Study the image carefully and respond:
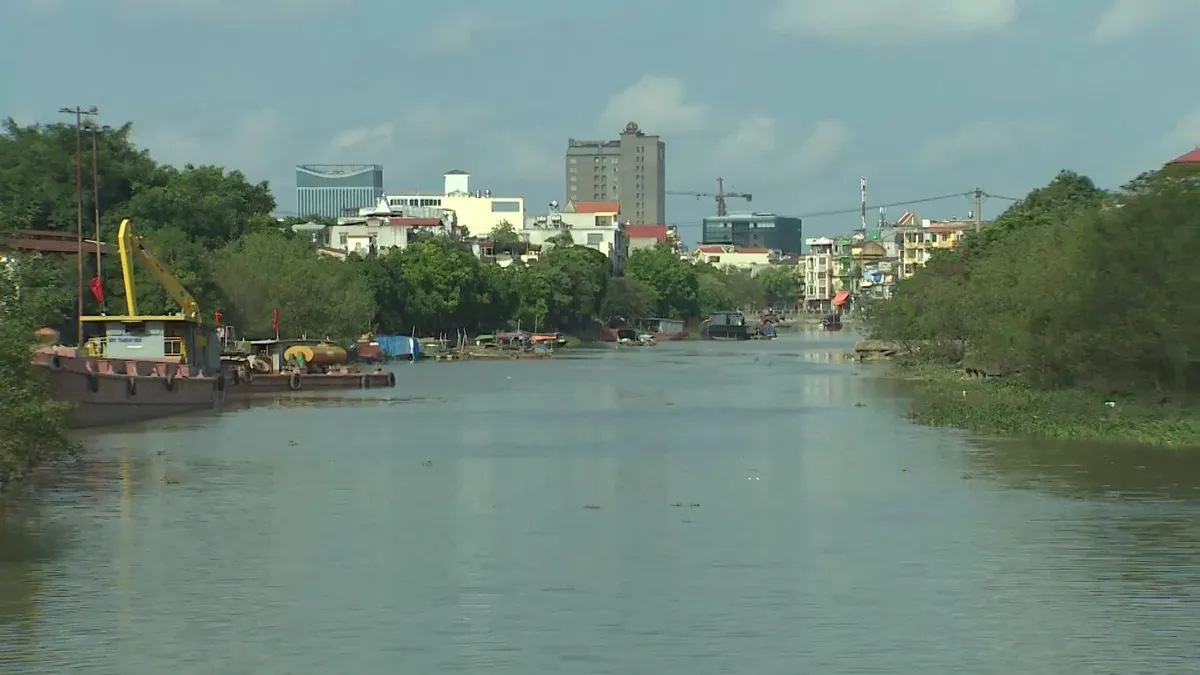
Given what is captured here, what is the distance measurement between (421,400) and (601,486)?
2476 centimetres

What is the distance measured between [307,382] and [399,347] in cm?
3359

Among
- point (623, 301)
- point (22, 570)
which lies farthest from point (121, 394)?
point (623, 301)

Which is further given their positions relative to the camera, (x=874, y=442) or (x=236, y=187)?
(x=236, y=187)

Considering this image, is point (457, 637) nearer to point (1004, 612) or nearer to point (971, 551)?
point (1004, 612)

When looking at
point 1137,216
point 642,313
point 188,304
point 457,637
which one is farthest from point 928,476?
point 642,313

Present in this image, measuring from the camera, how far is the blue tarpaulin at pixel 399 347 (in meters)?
89.4

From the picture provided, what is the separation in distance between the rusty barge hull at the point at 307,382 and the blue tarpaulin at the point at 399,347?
29009mm

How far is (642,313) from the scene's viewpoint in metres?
150

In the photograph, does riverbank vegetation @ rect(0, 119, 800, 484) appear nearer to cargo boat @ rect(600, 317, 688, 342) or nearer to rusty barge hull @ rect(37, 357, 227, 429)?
rusty barge hull @ rect(37, 357, 227, 429)

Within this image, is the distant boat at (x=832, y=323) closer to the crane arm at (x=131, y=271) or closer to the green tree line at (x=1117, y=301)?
the green tree line at (x=1117, y=301)

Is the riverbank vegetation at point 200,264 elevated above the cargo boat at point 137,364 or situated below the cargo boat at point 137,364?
above

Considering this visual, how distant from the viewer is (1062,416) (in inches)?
1462

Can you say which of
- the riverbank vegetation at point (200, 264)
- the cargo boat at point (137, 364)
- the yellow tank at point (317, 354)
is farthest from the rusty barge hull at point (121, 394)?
the yellow tank at point (317, 354)

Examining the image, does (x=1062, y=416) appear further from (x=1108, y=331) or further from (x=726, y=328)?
(x=726, y=328)
